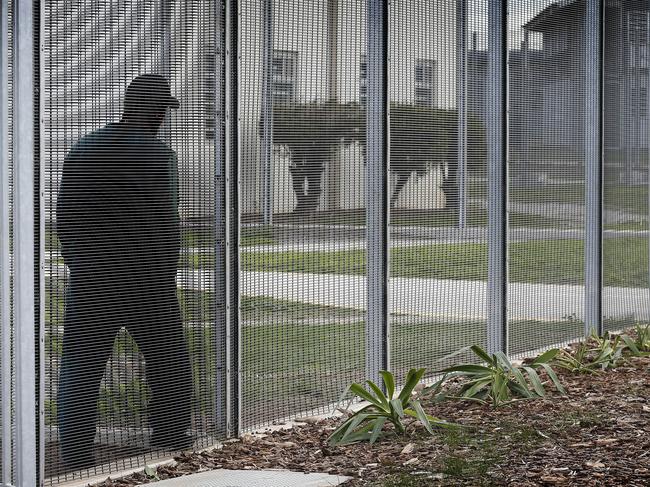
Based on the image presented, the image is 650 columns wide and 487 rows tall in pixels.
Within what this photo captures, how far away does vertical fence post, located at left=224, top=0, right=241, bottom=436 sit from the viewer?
19.6 feet

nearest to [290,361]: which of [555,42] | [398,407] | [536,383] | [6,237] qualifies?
[398,407]

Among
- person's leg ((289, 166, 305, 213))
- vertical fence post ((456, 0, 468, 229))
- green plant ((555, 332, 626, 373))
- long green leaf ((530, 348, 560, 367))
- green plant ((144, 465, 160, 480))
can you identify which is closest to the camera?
green plant ((144, 465, 160, 480))

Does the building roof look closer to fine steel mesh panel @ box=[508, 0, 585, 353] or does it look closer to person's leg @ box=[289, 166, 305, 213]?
fine steel mesh panel @ box=[508, 0, 585, 353]

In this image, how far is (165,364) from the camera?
5.74m

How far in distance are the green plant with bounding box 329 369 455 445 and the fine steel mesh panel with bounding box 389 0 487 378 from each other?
3.11 feet

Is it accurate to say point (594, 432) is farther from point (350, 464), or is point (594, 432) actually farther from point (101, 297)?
point (101, 297)

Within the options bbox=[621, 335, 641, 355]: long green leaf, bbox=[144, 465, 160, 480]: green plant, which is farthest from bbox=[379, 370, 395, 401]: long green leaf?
bbox=[621, 335, 641, 355]: long green leaf

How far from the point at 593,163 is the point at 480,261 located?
1.99 metres

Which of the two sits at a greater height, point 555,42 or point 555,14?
point 555,14

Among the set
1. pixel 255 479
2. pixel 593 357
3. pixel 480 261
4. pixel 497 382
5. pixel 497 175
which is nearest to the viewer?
pixel 255 479

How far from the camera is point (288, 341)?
640 cm

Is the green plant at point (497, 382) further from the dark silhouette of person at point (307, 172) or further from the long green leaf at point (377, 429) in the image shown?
the dark silhouette of person at point (307, 172)

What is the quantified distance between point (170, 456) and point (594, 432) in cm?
231

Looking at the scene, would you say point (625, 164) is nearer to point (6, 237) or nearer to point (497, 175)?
point (497, 175)
